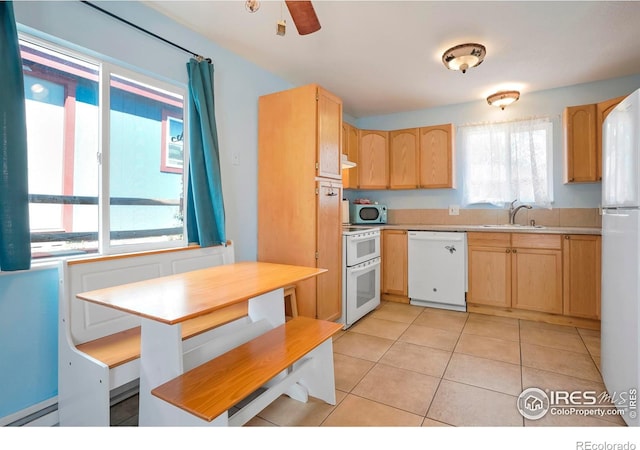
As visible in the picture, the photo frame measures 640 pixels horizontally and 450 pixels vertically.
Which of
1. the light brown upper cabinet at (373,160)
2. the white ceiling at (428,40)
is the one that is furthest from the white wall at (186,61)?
the light brown upper cabinet at (373,160)

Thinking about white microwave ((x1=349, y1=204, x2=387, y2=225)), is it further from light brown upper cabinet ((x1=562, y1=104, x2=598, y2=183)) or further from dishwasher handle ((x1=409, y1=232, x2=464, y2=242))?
light brown upper cabinet ((x1=562, y1=104, x2=598, y2=183))

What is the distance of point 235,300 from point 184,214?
1347 millimetres

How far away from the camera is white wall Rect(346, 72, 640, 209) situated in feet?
11.1

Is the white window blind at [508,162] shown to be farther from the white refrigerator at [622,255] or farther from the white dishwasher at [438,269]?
the white refrigerator at [622,255]

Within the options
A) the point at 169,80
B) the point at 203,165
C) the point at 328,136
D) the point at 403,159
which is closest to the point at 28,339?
the point at 203,165

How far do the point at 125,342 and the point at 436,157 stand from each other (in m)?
3.68

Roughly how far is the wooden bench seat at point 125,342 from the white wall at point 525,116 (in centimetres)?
300

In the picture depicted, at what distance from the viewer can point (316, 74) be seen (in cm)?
321

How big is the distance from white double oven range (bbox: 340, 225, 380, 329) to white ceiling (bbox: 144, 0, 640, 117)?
161cm

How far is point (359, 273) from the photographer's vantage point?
10.7ft

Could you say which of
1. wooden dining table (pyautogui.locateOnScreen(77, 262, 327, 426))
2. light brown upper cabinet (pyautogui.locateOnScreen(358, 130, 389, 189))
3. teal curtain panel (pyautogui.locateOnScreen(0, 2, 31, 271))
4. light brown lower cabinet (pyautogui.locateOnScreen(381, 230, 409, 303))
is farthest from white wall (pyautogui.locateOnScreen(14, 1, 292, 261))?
light brown lower cabinet (pyautogui.locateOnScreen(381, 230, 409, 303))

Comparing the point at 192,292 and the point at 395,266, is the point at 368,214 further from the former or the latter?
Answer: the point at 192,292

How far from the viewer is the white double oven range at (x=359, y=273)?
10.2 feet

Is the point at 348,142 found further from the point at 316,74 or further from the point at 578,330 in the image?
the point at 578,330
